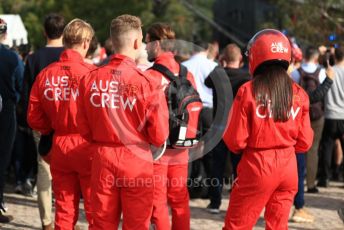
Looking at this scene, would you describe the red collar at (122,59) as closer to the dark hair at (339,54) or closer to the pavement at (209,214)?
the pavement at (209,214)

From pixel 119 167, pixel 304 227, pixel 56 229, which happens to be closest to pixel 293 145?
pixel 119 167

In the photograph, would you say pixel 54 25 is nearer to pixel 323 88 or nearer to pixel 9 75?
pixel 9 75

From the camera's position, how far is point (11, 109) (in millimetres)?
8766

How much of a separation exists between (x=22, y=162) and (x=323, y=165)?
4776 millimetres

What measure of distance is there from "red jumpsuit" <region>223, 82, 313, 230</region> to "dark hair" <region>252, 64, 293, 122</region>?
5 centimetres

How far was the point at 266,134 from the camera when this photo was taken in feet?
18.7

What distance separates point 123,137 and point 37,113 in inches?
61.4

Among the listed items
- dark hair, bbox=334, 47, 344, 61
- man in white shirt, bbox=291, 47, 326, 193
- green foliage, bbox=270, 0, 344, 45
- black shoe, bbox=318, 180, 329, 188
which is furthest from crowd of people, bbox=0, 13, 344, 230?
green foliage, bbox=270, 0, 344, 45

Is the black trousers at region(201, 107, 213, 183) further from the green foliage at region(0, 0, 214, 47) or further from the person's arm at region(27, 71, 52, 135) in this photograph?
the green foliage at region(0, 0, 214, 47)

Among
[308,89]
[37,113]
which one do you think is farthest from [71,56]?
[308,89]

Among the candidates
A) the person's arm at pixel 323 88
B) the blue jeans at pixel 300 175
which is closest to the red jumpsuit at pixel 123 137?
the blue jeans at pixel 300 175

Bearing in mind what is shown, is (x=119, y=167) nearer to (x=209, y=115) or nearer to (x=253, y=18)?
(x=209, y=115)

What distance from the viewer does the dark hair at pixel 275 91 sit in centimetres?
566

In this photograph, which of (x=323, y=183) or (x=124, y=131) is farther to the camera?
(x=323, y=183)
